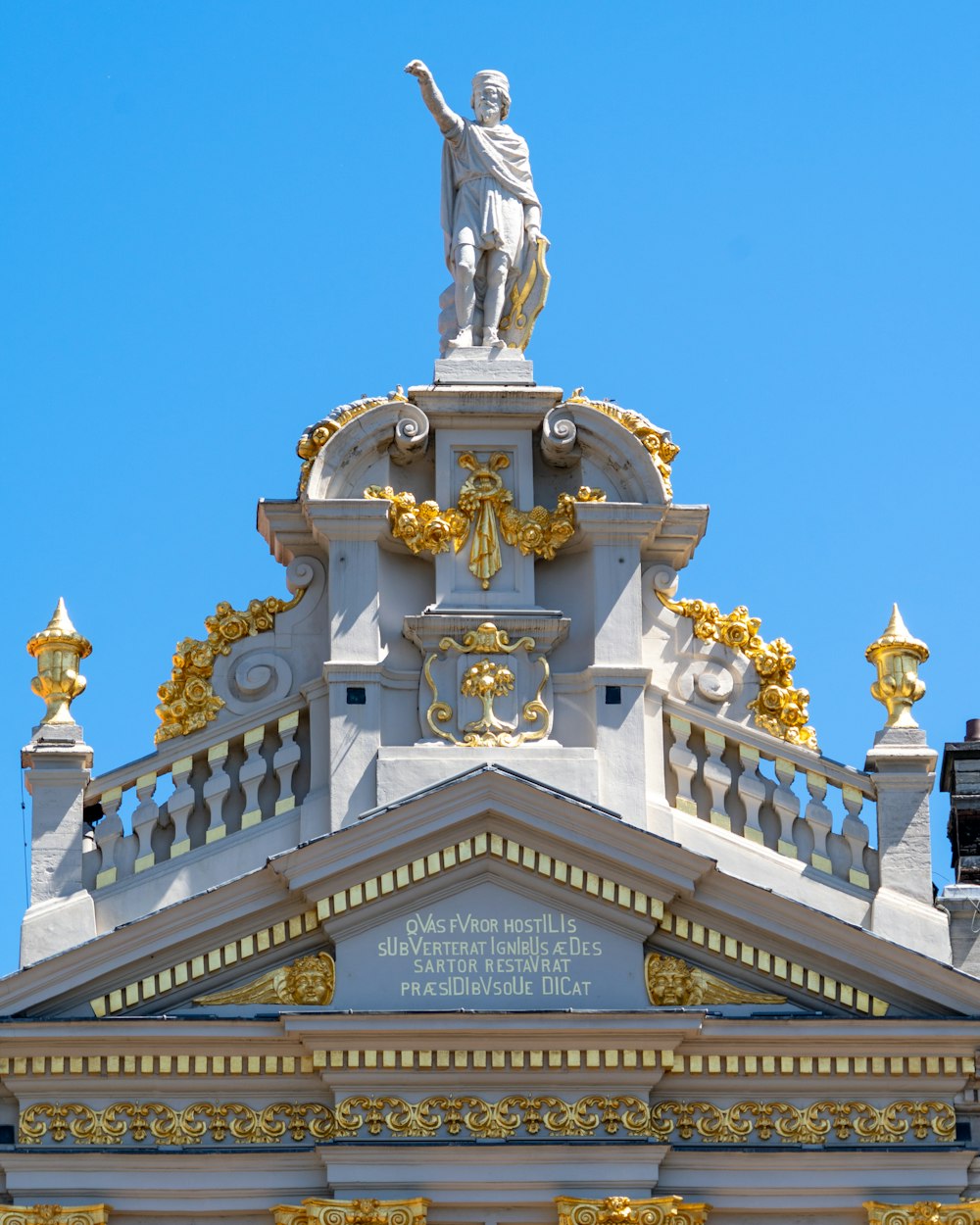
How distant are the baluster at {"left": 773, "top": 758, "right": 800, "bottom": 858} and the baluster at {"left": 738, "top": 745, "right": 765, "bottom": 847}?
12 centimetres

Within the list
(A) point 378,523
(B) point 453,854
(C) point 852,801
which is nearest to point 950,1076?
(C) point 852,801

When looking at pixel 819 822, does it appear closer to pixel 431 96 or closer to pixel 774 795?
pixel 774 795

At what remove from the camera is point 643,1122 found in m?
23.6

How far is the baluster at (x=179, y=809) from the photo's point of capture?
24.5 metres

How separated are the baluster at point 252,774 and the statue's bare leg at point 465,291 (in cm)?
336

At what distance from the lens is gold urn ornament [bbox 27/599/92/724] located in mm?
24562

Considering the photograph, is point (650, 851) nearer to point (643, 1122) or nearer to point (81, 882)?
point (643, 1122)

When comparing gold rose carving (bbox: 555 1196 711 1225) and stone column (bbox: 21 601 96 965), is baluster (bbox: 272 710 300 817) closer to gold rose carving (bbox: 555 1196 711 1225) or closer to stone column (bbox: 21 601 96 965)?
stone column (bbox: 21 601 96 965)

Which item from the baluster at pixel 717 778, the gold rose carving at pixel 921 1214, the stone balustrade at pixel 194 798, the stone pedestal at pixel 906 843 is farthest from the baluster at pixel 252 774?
the gold rose carving at pixel 921 1214

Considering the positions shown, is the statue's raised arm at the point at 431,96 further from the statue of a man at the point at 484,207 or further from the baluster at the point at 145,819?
the baluster at the point at 145,819

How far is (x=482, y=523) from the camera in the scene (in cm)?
2538

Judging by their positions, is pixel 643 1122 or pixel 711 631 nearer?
pixel 643 1122

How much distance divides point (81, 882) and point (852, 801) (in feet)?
17.6

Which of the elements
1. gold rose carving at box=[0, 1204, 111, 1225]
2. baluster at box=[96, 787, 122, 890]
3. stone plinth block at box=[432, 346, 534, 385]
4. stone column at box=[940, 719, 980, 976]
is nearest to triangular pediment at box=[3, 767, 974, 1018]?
baluster at box=[96, 787, 122, 890]
